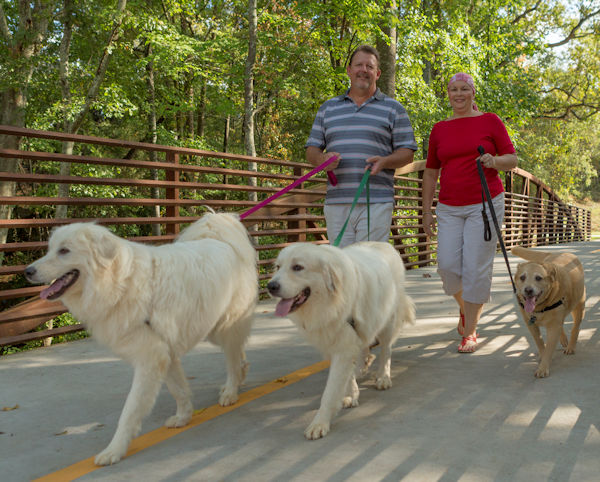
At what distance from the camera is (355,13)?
1409 centimetres

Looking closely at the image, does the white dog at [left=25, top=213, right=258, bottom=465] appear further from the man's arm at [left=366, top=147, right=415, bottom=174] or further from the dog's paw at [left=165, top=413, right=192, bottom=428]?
the man's arm at [left=366, top=147, right=415, bottom=174]

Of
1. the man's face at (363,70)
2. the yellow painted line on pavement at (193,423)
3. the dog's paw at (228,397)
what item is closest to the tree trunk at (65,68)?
the man's face at (363,70)

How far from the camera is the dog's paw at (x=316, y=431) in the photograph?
2.81m

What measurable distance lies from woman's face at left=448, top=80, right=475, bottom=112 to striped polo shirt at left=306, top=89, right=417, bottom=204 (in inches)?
21.3

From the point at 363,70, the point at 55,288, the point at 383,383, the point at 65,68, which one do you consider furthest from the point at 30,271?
the point at 65,68

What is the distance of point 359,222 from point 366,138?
705 millimetres

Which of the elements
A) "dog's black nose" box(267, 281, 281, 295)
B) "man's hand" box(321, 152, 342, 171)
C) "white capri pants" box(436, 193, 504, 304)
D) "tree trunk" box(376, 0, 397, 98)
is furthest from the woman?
"tree trunk" box(376, 0, 397, 98)

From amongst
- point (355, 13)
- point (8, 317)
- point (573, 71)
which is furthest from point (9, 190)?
point (573, 71)

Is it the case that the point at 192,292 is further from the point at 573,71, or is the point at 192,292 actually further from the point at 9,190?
the point at 573,71

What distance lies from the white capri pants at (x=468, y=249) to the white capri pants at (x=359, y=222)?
0.63m

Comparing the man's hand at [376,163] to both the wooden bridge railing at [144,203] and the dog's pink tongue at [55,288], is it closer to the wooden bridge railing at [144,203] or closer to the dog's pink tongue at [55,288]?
the wooden bridge railing at [144,203]

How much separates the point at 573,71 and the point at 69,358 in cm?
3077

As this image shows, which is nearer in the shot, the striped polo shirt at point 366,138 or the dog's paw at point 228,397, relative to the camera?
the dog's paw at point 228,397

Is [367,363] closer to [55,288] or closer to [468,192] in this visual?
[468,192]
